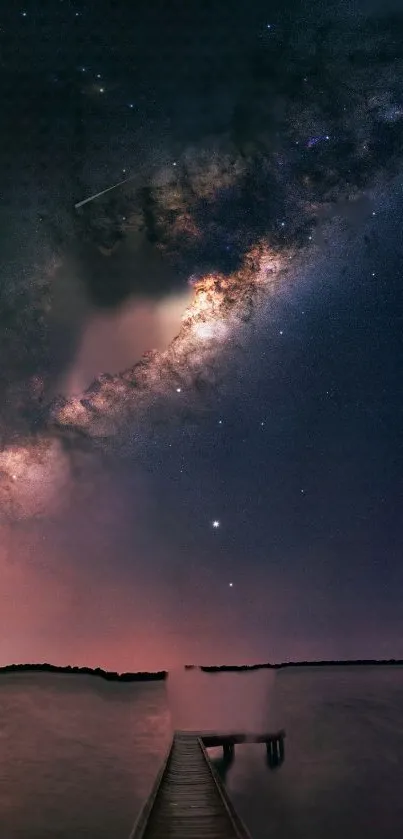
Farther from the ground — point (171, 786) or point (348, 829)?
point (171, 786)

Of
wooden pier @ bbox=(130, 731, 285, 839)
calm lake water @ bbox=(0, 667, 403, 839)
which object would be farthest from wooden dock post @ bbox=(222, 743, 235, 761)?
wooden pier @ bbox=(130, 731, 285, 839)

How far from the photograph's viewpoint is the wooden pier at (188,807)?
12.1 metres

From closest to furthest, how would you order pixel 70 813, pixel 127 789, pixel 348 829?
pixel 348 829
pixel 70 813
pixel 127 789

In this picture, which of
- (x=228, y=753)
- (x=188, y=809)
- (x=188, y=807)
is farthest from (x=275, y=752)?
(x=188, y=809)

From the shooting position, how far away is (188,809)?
14.1 m

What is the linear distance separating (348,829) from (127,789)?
600 inches

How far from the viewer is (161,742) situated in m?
65.5

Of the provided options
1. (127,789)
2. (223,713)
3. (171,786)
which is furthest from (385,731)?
(171,786)

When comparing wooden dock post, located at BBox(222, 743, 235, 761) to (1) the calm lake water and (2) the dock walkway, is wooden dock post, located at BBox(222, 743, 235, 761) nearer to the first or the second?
(1) the calm lake water

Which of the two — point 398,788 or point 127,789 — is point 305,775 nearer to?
point 398,788

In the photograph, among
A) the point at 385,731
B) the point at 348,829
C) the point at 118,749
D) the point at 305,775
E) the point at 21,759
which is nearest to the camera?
the point at 348,829

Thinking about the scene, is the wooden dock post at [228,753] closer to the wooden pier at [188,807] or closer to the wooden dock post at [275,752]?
the wooden dock post at [275,752]

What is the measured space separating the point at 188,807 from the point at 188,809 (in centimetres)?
21

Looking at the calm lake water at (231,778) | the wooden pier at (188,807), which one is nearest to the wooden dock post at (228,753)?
the calm lake water at (231,778)
